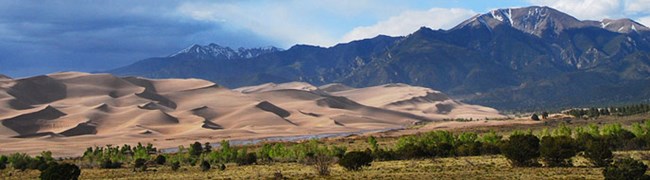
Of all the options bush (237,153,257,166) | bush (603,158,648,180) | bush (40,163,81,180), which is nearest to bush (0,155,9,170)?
bush (237,153,257,166)

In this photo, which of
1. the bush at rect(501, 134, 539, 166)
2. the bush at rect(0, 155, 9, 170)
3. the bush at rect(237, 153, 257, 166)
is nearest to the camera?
the bush at rect(501, 134, 539, 166)

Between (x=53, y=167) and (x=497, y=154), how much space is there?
53.6 metres

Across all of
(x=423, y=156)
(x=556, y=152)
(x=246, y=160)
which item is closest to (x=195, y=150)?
(x=246, y=160)

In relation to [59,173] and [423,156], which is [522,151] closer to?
[423,156]

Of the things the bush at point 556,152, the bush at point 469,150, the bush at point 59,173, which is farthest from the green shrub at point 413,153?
the bush at point 59,173

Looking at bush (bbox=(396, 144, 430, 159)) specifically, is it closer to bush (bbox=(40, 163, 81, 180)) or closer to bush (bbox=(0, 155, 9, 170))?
bush (bbox=(40, 163, 81, 180))

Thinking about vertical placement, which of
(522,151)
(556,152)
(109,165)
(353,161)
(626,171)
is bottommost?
(626,171)

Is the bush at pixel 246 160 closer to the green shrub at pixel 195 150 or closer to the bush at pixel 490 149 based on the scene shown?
the green shrub at pixel 195 150

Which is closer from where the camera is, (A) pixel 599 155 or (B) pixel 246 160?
(A) pixel 599 155

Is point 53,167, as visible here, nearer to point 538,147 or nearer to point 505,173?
point 505,173

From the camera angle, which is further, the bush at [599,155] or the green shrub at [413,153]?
the green shrub at [413,153]

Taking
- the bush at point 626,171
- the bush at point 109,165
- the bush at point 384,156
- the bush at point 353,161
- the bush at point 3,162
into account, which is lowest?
the bush at point 626,171

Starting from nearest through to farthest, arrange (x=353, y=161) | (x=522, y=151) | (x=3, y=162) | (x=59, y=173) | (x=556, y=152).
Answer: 1. (x=59, y=173)
2. (x=556, y=152)
3. (x=522, y=151)
4. (x=353, y=161)
5. (x=3, y=162)

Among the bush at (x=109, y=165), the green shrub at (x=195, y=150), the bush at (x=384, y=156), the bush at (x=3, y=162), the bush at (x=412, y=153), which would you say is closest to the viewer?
the bush at (x=412, y=153)
